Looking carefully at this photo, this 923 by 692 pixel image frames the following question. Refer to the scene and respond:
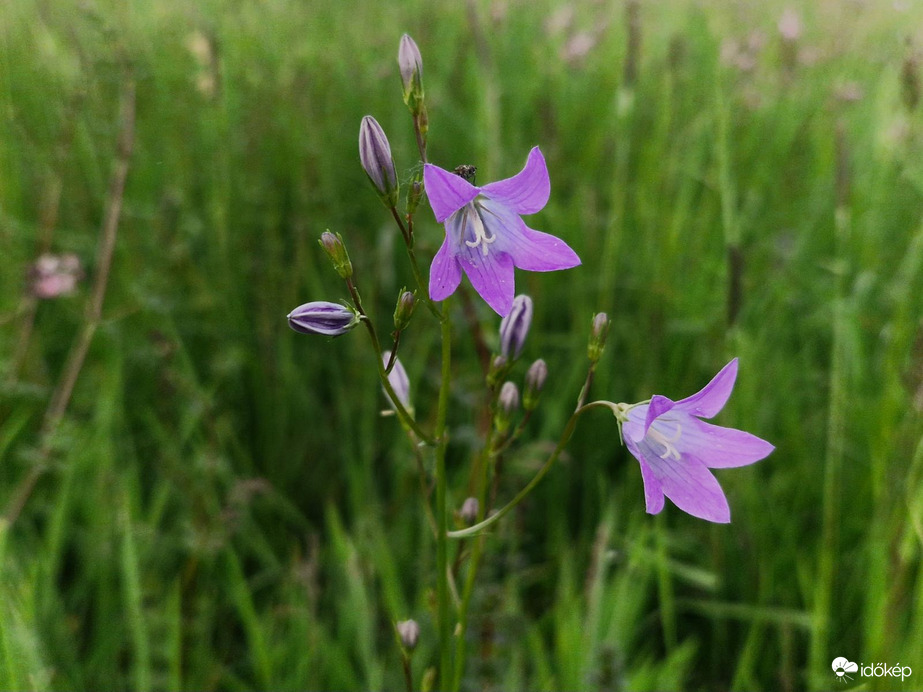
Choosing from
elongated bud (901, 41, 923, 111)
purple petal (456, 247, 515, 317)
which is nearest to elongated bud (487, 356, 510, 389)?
purple petal (456, 247, 515, 317)

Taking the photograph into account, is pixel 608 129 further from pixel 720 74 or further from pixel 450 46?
pixel 720 74

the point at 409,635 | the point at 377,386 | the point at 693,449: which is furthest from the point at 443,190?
the point at 377,386

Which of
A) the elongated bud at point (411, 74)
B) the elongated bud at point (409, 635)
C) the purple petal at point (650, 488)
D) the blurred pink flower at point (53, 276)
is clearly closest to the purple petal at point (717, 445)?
the purple petal at point (650, 488)

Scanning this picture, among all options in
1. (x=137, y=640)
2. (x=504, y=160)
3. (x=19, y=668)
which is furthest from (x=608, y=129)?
(x=19, y=668)

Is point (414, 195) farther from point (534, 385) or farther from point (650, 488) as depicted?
point (650, 488)

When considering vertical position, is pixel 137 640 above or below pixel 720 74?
below
